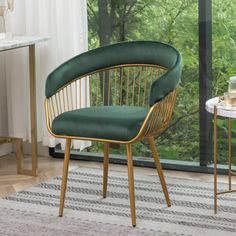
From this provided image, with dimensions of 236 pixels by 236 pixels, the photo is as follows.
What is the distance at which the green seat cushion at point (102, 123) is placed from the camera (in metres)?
3.22

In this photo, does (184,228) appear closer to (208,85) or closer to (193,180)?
(193,180)

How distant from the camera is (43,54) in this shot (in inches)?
175

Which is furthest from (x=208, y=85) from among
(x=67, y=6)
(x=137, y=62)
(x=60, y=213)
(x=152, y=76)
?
(x=60, y=213)

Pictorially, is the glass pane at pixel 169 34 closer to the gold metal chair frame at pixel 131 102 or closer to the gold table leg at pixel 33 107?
the gold metal chair frame at pixel 131 102

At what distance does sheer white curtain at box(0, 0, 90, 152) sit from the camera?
172 inches

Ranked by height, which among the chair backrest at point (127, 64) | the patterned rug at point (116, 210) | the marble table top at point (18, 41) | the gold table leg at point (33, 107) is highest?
the marble table top at point (18, 41)

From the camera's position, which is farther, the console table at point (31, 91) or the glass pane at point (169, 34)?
the glass pane at point (169, 34)

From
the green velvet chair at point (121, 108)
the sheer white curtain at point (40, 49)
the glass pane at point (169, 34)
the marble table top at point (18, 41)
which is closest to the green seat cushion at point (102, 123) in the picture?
the green velvet chair at point (121, 108)

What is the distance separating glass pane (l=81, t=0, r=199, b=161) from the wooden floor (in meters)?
0.17

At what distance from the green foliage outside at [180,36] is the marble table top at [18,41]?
1.49 ft

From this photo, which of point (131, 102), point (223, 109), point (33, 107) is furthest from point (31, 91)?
point (223, 109)

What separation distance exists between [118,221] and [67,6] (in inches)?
62.5

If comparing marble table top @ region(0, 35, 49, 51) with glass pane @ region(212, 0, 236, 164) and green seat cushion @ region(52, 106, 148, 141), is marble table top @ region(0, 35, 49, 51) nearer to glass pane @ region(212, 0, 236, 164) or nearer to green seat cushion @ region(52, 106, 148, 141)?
green seat cushion @ region(52, 106, 148, 141)

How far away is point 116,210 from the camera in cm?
352
